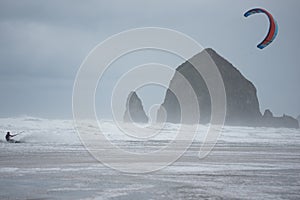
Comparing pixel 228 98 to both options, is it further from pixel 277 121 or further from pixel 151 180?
pixel 151 180

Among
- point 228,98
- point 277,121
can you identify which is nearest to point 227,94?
point 228,98

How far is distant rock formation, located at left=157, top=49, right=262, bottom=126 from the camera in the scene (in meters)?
88.7

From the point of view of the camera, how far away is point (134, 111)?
304ft

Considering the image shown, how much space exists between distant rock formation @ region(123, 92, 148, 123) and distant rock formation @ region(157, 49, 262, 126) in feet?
23.5

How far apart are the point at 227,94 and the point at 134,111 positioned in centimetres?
1945

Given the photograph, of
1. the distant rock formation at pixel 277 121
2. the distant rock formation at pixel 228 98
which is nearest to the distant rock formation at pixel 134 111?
the distant rock formation at pixel 228 98

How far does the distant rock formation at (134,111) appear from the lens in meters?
91.6

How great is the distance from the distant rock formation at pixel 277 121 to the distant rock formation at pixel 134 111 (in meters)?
24.2

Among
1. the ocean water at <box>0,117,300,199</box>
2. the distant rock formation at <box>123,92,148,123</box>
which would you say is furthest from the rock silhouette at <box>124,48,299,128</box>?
the ocean water at <box>0,117,300,199</box>

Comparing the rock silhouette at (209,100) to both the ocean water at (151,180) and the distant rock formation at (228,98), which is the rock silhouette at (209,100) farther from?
the ocean water at (151,180)

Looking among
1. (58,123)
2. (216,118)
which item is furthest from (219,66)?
(58,123)

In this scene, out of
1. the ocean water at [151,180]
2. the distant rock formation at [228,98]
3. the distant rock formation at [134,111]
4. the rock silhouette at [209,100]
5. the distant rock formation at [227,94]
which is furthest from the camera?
the distant rock formation at [134,111]

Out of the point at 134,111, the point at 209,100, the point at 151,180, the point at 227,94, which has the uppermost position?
the point at 227,94

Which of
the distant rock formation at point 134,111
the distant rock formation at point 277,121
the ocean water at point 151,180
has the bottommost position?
the ocean water at point 151,180
